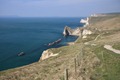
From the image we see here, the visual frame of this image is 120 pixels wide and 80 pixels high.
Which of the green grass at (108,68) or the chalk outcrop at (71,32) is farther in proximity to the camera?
the chalk outcrop at (71,32)

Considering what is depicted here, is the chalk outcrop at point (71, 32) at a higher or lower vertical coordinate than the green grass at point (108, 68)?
lower

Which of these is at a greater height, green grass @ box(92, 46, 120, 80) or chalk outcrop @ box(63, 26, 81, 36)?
green grass @ box(92, 46, 120, 80)

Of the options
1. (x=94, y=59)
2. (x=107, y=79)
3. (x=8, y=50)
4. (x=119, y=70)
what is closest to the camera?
(x=107, y=79)

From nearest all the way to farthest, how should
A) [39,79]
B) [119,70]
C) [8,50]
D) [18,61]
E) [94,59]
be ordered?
[119,70]
[39,79]
[94,59]
[18,61]
[8,50]

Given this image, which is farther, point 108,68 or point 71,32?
point 71,32

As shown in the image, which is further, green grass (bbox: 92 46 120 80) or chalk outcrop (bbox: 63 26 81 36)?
chalk outcrop (bbox: 63 26 81 36)

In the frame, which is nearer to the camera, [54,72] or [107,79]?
[107,79]

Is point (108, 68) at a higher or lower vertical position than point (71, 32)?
higher

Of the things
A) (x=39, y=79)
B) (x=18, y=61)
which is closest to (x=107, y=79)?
(x=39, y=79)

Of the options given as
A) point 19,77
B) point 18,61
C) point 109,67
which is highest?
point 109,67

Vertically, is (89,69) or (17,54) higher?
(89,69)

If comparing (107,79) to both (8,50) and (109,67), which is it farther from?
(8,50)
